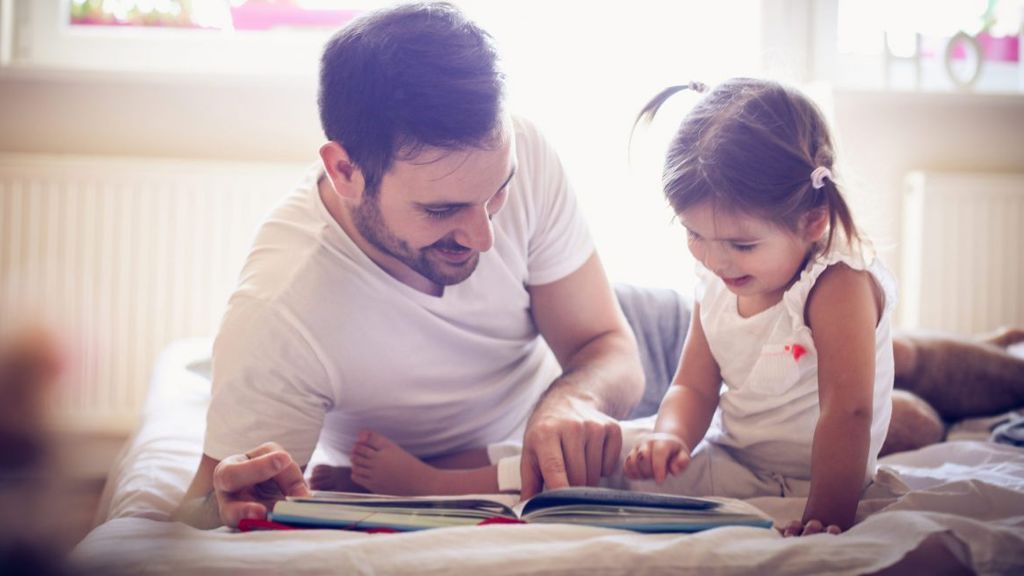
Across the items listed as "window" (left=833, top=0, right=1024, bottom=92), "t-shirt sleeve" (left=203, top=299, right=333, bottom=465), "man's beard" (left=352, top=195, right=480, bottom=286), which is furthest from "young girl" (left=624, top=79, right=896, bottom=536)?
"window" (left=833, top=0, right=1024, bottom=92)

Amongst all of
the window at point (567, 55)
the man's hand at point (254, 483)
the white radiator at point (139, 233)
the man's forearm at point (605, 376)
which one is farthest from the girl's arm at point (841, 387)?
the white radiator at point (139, 233)

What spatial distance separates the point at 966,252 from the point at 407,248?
218 cm

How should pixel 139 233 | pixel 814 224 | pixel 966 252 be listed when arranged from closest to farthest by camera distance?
pixel 814 224 → pixel 139 233 → pixel 966 252

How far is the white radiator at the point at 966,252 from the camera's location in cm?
288

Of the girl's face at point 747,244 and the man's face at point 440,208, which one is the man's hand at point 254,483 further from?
the girl's face at point 747,244

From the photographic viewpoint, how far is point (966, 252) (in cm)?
289

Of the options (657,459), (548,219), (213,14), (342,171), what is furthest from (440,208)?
(213,14)

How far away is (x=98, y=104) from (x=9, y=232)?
41 cm

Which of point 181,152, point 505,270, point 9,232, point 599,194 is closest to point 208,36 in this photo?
point 181,152

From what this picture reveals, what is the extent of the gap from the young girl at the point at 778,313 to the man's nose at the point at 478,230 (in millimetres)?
215

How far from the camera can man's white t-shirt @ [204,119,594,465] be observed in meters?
1.19

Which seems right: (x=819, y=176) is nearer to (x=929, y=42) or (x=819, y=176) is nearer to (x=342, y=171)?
(x=342, y=171)

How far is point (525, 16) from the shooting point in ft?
9.62

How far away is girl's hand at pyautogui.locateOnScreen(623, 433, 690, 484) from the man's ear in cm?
47
